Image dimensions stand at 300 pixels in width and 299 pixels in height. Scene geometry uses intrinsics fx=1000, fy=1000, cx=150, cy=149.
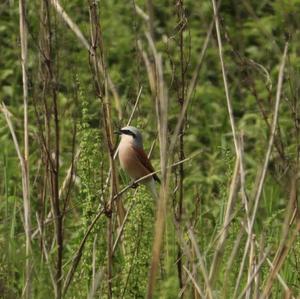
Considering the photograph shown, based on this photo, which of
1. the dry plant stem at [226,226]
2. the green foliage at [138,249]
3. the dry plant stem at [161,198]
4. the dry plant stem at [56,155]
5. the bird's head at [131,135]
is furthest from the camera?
the bird's head at [131,135]

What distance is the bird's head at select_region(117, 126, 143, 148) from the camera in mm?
4410

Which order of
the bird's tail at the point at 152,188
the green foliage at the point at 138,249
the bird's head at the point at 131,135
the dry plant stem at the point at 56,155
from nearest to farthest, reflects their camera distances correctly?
the dry plant stem at the point at 56,155 → the green foliage at the point at 138,249 → the bird's head at the point at 131,135 → the bird's tail at the point at 152,188

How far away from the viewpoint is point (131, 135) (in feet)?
15.2

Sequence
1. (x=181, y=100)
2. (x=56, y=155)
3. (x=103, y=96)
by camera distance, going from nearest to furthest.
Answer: (x=56, y=155) → (x=103, y=96) → (x=181, y=100)

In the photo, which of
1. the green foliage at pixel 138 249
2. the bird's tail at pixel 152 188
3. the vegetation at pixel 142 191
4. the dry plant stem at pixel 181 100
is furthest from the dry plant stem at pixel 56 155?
the bird's tail at pixel 152 188

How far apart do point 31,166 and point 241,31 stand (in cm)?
312

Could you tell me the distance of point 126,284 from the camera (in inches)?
154

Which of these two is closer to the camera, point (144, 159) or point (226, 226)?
point (226, 226)

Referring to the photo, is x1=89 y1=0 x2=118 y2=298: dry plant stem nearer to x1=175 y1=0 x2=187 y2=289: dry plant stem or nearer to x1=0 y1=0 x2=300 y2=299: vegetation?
x1=0 y1=0 x2=300 y2=299: vegetation

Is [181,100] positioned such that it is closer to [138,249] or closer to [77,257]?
[138,249]

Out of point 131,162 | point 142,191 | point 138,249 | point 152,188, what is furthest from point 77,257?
point 131,162

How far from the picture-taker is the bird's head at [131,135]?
441 centimetres

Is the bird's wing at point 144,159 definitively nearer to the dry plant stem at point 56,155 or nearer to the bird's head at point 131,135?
the bird's head at point 131,135

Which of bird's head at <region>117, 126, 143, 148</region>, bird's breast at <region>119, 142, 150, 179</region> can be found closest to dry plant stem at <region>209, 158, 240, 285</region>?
bird's head at <region>117, 126, 143, 148</region>
